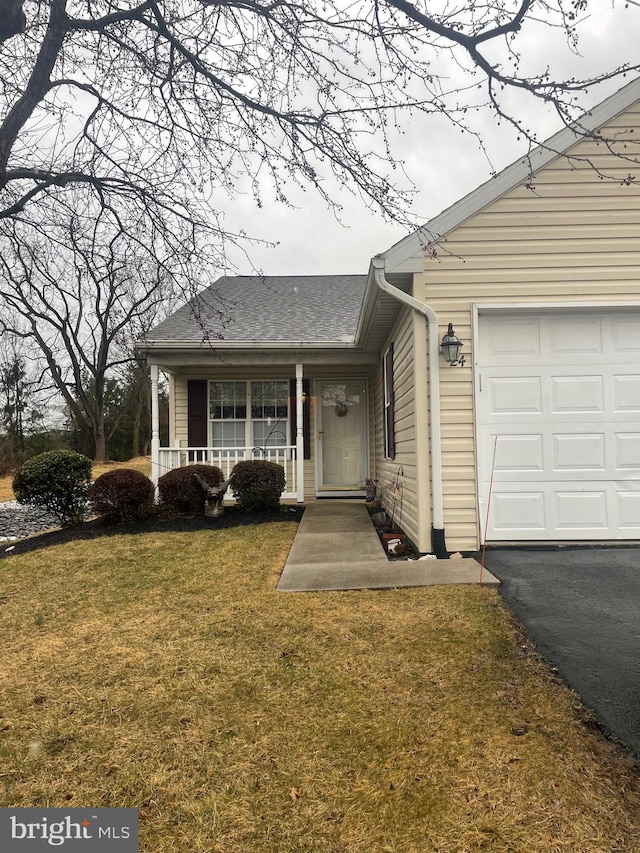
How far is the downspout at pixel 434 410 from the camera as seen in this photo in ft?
15.4

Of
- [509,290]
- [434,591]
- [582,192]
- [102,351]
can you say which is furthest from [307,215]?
[102,351]

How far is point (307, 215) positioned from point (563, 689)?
160 inches

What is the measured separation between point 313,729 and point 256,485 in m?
5.58

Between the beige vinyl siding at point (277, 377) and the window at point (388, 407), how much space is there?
6.27 ft

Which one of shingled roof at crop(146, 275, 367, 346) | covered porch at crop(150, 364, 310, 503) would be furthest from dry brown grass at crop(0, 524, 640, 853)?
covered porch at crop(150, 364, 310, 503)

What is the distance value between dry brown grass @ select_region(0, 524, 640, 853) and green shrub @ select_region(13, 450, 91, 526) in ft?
12.6

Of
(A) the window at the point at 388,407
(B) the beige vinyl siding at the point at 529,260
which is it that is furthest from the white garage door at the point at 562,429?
(A) the window at the point at 388,407

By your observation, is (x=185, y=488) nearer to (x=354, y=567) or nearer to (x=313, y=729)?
(x=354, y=567)

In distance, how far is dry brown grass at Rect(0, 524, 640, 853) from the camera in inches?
61.3

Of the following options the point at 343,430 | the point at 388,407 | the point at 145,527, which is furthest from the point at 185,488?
the point at 343,430

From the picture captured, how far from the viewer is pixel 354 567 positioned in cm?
446

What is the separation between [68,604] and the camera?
395 centimetres

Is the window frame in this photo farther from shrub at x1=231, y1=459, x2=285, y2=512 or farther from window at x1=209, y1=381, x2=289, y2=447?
shrub at x1=231, y1=459, x2=285, y2=512

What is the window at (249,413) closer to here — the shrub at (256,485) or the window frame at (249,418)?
the window frame at (249,418)
